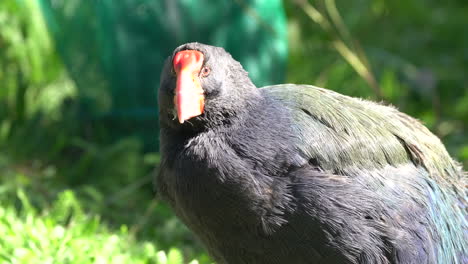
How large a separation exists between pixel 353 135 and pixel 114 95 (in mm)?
2333

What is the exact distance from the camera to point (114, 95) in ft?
15.5

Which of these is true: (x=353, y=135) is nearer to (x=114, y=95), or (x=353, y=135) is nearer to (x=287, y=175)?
(x=287, y=175)

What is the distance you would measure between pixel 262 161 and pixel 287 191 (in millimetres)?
135

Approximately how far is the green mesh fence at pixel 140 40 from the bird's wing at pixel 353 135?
5.63ft

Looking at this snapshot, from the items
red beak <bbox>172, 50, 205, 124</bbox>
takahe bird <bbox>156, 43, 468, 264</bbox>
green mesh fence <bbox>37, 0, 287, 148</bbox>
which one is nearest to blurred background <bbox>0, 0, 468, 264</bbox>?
green mesh fence <bbox>37, 0, 287, 148</bbox>

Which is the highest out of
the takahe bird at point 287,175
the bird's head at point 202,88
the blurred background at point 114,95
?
the blurred background at point 114,95

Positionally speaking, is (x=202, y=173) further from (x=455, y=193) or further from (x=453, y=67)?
(x=453, y=67)

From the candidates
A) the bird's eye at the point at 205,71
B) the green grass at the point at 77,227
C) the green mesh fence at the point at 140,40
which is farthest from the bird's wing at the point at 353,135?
the green mesh fence at the point at 140,40

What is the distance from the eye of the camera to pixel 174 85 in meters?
2.65

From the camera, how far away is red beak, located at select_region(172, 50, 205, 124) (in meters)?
2.55

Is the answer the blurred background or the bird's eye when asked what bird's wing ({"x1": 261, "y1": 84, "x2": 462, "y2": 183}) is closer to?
the bird's eye

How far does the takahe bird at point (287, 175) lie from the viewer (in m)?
2.56

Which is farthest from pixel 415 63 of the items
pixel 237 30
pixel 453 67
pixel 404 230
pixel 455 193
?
pixel 404 230

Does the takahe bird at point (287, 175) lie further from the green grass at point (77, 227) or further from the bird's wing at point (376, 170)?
the green grass at point (77, 227)
